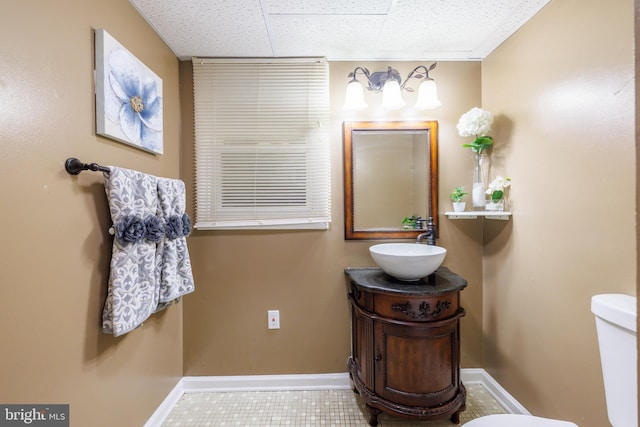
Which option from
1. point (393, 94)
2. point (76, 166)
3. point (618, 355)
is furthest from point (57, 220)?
point (618, 355)

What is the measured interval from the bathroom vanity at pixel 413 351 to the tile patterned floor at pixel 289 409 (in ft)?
0.50

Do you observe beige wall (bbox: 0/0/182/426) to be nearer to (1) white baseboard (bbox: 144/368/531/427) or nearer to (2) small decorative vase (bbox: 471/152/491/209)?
(1) white baseboard (bbox: 144/368/531/427)

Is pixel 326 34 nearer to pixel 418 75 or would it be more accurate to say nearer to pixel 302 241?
pixel 418 75

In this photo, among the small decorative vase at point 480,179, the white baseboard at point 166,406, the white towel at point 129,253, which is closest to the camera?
the white towel at point 129,253

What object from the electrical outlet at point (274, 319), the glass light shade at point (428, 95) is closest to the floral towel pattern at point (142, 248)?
the electrical outlet at point (274, 319)

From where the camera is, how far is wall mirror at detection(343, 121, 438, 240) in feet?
5.69

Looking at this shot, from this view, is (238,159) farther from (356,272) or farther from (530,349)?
(530,349)

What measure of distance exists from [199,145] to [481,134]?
5.86 feet

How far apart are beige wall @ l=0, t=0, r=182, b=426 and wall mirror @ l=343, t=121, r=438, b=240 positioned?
4.14 feet

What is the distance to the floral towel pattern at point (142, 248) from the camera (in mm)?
1040

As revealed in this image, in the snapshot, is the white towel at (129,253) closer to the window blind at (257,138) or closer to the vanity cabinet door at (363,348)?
the window blind at (257,138)

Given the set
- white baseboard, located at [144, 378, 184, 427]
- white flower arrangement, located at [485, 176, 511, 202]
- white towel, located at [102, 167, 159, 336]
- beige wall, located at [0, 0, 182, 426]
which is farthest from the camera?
white flower arrangement, located at [485, 176, 511, 202]

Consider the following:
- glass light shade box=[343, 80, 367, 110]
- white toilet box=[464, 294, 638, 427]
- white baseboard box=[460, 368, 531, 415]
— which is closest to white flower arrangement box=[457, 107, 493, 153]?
glass light shade box=[343, 80, 367, 110]

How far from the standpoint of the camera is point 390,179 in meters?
1.75
